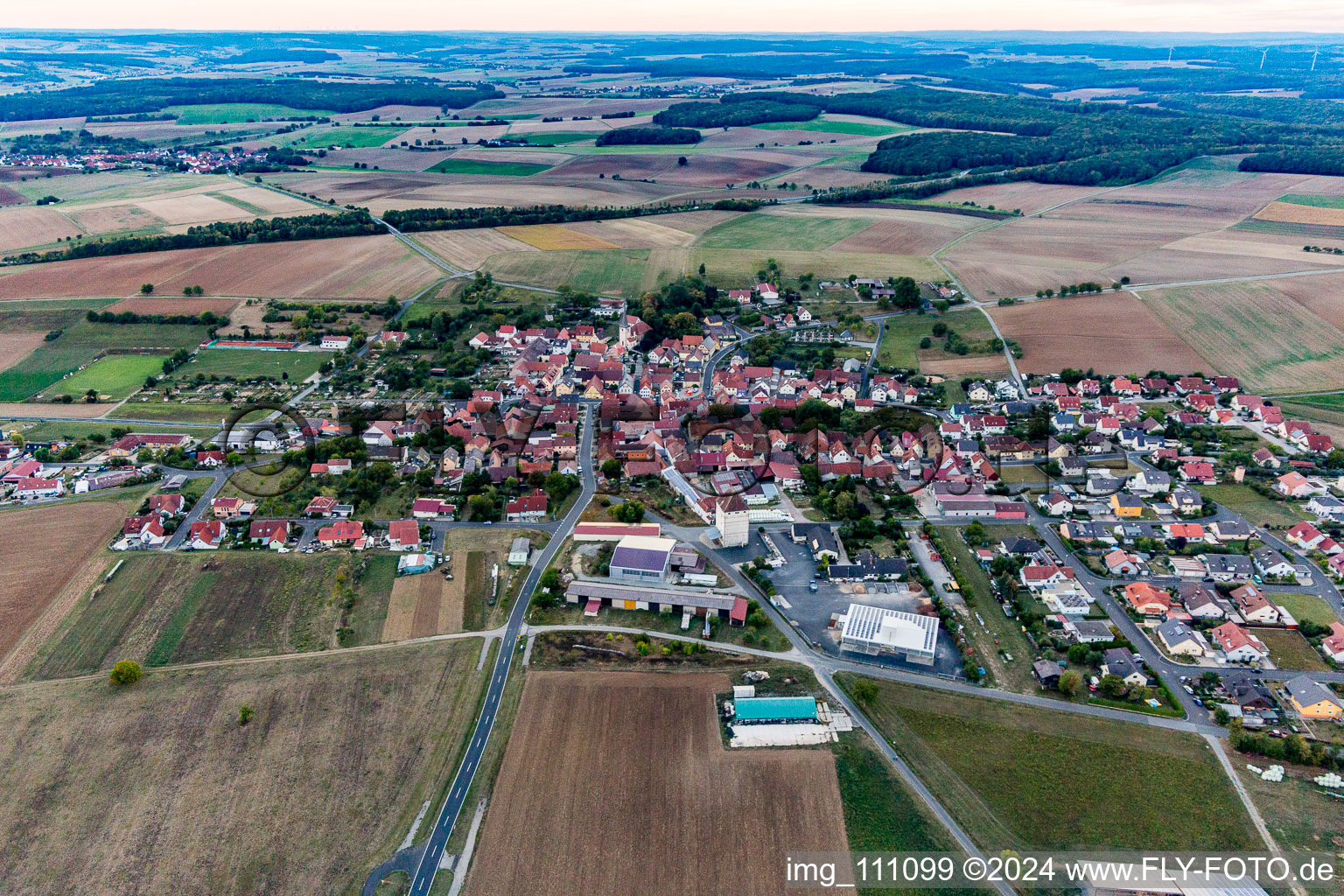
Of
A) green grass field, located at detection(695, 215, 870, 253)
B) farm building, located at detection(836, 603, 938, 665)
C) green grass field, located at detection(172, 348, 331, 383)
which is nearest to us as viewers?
farm building, located at detection(836, 603, 938, 665)

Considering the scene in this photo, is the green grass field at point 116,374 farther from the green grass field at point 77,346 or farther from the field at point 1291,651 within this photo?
the field at point 1291,651

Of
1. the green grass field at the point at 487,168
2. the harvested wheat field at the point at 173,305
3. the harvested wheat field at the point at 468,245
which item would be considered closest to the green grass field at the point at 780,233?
the harvested wheat field at the point at 468,245

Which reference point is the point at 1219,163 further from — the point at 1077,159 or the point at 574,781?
the point at 574,781

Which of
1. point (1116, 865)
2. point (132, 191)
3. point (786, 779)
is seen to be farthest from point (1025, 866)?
point (132, 191)

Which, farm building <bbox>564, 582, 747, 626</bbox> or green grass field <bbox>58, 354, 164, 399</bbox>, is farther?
green grass field <bbox>58, 354, 164, 399</bbox>

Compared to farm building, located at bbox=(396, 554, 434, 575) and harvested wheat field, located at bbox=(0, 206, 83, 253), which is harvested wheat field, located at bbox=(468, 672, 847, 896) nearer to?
farm building, located at bbox=(396, 554, 434, 575)

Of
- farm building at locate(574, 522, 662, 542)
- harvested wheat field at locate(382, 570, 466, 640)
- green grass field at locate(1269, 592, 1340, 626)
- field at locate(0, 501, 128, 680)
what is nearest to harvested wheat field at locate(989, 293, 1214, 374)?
green grass field at locate(1269, 592, 1340, 626)

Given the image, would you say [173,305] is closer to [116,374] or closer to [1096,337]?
[116,374]
